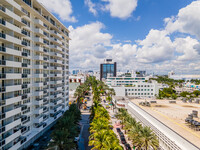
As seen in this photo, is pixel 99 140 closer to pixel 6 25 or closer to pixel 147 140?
pixel 147 140

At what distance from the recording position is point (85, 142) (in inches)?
1507

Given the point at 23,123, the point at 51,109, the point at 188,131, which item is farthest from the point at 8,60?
the point at 188,131

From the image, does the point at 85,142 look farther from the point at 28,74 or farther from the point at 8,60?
the point at 8,60

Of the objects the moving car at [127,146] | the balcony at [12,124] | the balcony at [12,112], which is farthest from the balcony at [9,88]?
the moving car at [127,146]

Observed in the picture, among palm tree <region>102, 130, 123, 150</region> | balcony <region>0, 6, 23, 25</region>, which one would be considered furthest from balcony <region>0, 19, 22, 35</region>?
palm tree <region>102, 130, 123, 150</region>

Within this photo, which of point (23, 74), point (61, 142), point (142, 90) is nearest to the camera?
point (61, 142)

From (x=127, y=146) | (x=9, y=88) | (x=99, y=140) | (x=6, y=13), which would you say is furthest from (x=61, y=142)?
(x=6, y=13)

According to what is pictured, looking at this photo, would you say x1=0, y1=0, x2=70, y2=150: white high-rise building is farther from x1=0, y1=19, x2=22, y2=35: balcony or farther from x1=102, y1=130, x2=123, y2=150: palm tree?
x1=102, y1=130, x2=123, y2=150: palm tree

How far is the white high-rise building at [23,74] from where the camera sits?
25.0m

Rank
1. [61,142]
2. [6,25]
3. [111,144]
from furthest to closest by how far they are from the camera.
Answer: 1. [61,142]
2. [6,25]
3. [111,144]

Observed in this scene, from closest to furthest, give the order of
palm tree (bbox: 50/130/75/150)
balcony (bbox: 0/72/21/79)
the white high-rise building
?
balcony (bbox: 0/72/21/79)
the white high-rise building
palm tree (bbox: 50/130/75/150)

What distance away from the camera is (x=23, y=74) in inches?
1172

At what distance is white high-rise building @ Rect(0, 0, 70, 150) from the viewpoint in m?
25.0

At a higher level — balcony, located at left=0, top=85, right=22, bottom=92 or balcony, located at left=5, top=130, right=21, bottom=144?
balcony, located at left=0, top=85, right=22, bottom=92
